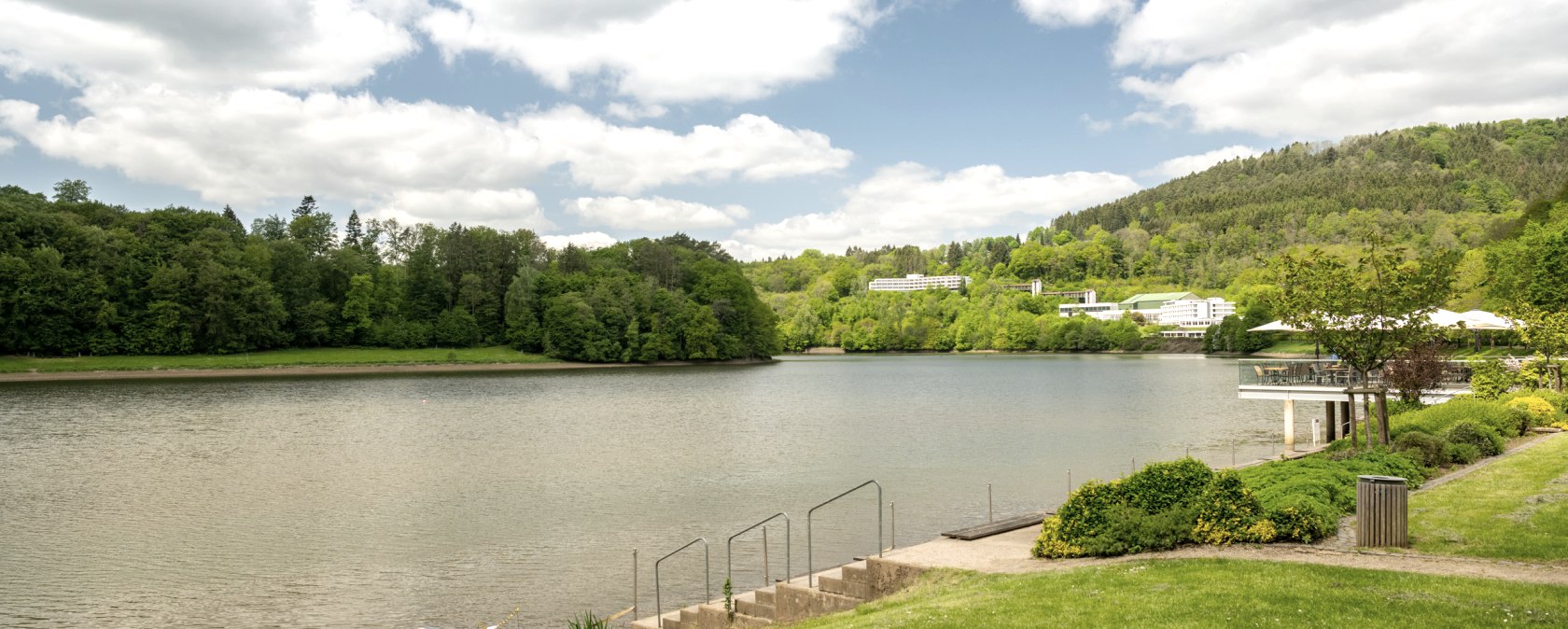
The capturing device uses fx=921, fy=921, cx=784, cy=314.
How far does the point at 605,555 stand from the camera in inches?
822

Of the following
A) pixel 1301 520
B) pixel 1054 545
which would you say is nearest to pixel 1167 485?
pixel 1301 520

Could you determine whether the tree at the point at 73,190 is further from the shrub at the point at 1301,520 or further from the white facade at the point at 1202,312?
the white facade at the point at 1202,312

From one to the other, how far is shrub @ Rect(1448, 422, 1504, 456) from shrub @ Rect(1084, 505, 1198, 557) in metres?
12.5

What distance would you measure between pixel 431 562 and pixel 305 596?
2812 mm

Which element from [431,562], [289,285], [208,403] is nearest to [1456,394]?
[431,562]

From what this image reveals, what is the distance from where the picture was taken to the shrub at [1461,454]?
20.4 m

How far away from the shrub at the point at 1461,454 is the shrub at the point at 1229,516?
33.2 feet

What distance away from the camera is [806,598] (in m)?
13.9

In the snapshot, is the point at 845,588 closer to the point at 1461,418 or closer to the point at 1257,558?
the point at 1257,558

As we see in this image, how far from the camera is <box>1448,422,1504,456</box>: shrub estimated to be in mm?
21438

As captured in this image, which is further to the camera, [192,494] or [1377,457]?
[192,494]

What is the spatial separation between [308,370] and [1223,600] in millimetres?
104514

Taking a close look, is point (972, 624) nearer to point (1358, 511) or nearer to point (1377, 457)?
point (1358, 511)

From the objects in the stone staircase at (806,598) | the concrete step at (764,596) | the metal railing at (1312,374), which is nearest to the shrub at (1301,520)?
the stone staircase at (806,598)
